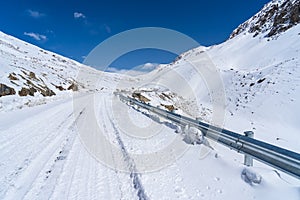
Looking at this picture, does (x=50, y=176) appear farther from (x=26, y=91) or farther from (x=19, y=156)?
(x=26, y=91)

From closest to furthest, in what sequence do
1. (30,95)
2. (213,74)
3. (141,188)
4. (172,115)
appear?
(141,188), (172,115), (30,95), (213,74)

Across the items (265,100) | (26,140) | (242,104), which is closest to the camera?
(26,140)

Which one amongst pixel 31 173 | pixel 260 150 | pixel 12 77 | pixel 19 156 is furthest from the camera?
pixel 12 77

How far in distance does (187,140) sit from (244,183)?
3.02 meters

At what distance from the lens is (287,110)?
42.2 feet

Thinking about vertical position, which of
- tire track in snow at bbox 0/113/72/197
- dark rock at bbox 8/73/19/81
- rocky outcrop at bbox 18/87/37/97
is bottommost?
tire track in snow at bbox 0/113/72/197

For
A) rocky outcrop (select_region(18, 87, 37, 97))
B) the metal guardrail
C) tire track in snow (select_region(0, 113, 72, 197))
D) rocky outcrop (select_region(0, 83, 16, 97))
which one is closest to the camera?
the metal guardrail

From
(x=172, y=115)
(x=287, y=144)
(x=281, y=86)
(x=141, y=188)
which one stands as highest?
(x=281, y=86)

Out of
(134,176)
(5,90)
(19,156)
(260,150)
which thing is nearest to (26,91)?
(5,90)

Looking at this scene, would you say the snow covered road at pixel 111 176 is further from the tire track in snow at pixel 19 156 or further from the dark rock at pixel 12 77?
the dark rock at pixel 12 77

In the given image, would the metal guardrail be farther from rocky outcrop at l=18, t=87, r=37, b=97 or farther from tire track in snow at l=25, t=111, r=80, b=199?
rocky outcrop at l=18, t=87, r=37, b=97

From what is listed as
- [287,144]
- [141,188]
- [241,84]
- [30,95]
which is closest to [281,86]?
[241,84]

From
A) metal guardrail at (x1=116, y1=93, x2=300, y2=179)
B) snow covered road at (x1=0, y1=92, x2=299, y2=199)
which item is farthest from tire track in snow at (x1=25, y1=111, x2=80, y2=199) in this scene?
metal guardrail at (x1=116, y1=93, x2=300, y2=179)

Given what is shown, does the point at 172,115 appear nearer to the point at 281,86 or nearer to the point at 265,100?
the point at 265,100
